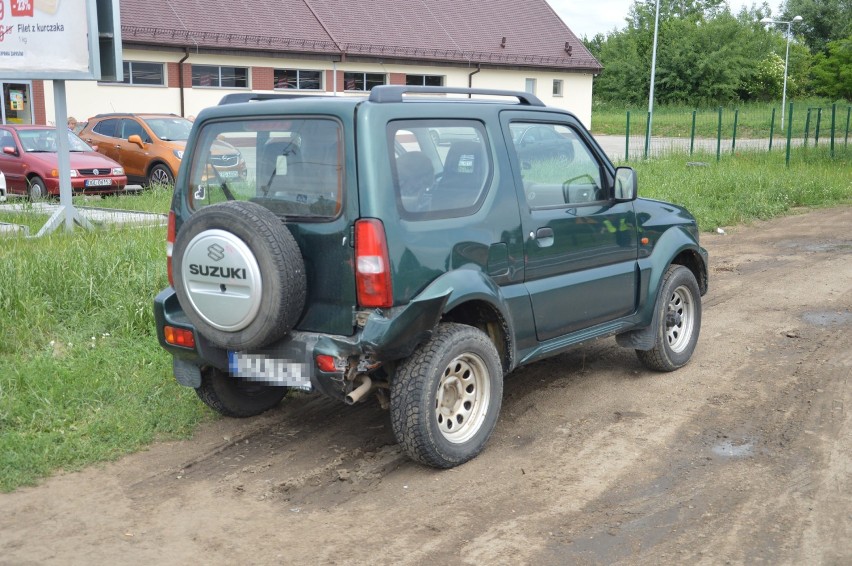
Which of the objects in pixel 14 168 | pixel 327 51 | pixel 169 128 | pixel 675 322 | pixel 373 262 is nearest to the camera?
pixel 373 262

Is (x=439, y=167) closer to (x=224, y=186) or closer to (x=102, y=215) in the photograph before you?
(x=224, y=186)

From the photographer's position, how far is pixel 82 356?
6.52 metres

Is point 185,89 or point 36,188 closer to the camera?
point 36,188

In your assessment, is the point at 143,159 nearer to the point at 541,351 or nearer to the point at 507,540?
the point at 541,351

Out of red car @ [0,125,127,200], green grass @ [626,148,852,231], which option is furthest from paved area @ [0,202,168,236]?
green grass @ [626,148,852,231]

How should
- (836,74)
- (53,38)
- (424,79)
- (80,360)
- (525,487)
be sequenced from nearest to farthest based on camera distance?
(525,487) < (80,360) < (53,38) < (424,79) < (836,74)

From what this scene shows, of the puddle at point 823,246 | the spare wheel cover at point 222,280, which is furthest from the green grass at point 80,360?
the puddle at point 823,246

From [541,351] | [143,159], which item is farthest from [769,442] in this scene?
[143,159]

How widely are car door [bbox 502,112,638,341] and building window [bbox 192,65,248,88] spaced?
27225 millimetres

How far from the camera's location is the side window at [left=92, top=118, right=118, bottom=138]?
20391mm

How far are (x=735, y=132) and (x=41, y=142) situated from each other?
19.5 m

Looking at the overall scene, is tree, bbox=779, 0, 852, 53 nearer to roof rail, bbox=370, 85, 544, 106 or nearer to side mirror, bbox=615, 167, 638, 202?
side mirror, bbox=615, 167, 638, 202

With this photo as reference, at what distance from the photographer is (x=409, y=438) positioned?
4730 mm

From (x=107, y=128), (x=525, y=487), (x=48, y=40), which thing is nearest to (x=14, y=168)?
(x=107, y=128)
